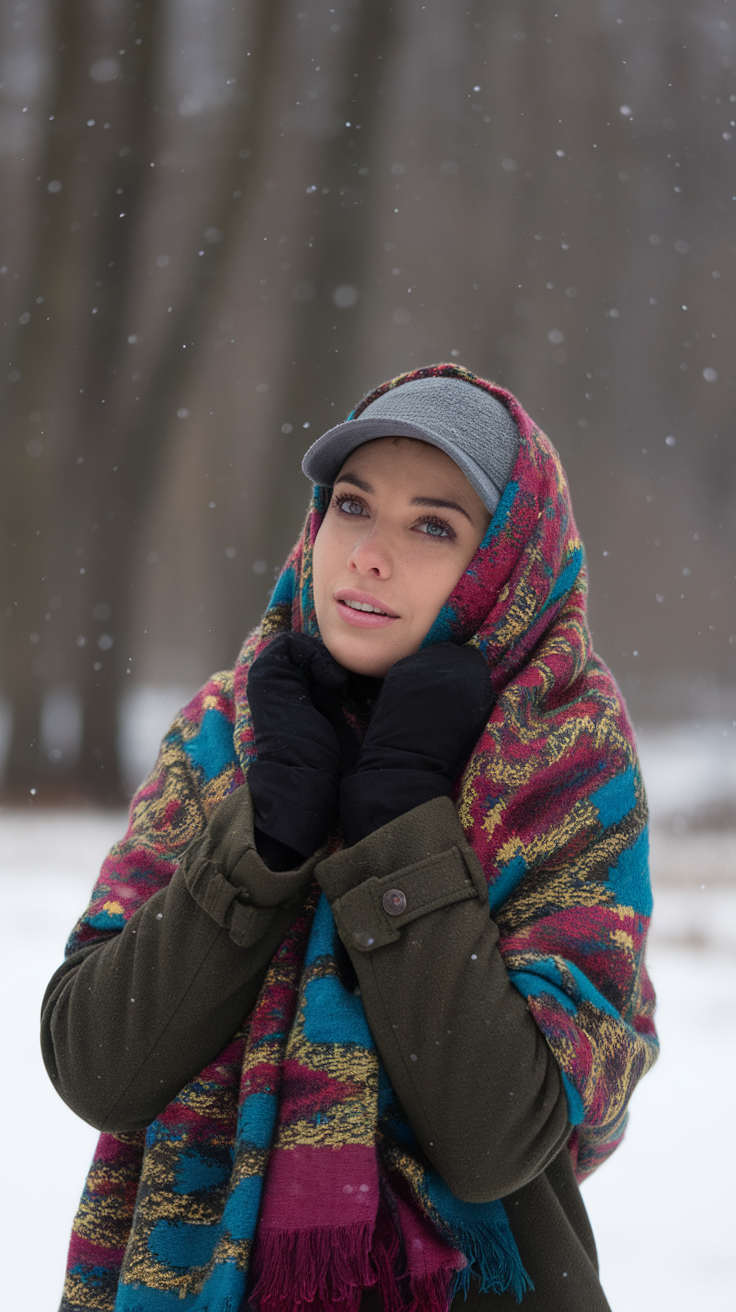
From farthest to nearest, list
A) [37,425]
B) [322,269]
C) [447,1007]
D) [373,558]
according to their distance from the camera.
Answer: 1. [37,425]
2. [322,269]
3. [373,558]
4. [447,1007]

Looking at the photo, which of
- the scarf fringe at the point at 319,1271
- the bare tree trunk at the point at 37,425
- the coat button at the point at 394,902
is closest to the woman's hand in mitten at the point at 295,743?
the coat button at the point at 394,902

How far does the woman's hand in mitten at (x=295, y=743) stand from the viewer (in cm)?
113

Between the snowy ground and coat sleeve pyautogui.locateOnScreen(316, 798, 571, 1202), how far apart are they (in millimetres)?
1373

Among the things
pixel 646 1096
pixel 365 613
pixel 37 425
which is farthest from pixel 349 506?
pixel 37 425

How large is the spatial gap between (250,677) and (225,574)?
386cm

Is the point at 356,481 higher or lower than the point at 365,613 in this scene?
higher

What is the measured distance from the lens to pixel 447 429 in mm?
1272

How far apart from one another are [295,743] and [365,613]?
0.19 metres

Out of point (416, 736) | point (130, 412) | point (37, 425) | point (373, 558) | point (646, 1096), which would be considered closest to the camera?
point (416, 736)

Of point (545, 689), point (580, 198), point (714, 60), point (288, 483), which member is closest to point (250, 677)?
point (545, 689)

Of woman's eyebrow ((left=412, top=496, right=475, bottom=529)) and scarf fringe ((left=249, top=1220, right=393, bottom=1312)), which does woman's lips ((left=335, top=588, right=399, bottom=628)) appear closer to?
woman's eyebrow ((left=412, top=496, right=475, bottom=529))

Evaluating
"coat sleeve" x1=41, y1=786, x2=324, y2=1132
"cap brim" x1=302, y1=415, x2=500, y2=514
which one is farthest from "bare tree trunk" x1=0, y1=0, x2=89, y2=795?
"coat sleeve" x1=41, y1=786, x2=324, y2=1132

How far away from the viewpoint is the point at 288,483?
4.87 meters

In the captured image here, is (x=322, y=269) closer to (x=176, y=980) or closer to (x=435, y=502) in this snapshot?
(x=435, y=502)
